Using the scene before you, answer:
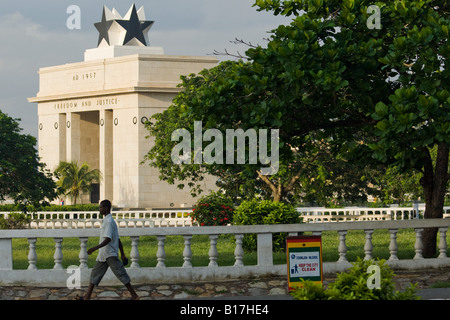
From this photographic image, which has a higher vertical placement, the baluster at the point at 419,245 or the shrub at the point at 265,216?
the shrub at the point at 265,216

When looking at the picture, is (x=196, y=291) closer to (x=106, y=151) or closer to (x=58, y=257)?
(x=58, y=257)

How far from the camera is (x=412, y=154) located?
564 inches

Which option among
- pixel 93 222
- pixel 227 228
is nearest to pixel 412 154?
pixel 227 228

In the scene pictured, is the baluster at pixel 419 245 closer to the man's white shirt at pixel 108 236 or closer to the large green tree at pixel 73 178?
the man's white shirt at pixel 108 236

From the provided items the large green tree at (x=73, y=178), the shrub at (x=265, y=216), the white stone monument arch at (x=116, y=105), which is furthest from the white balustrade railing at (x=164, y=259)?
the white stone monument arch at (x=116, y=105)

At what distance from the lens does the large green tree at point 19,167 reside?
3266 cm

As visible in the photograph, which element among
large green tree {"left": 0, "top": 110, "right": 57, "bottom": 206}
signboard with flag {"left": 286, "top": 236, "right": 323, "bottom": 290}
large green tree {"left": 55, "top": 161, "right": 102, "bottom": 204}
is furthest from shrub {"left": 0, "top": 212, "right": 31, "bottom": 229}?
signboard with flag {"left": 286, "top": 236, "right": 323, "bottom": 290}

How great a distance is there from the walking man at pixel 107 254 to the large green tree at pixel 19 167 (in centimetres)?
1971

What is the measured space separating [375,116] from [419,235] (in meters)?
3.17

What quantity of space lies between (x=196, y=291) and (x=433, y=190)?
5501 millimetres

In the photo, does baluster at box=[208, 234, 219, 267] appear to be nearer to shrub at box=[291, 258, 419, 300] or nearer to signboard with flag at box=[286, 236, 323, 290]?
signboard with flag at box=[286, 236, 323, 290]

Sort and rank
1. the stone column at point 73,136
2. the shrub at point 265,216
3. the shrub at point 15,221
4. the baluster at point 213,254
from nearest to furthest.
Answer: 1. the baluster at point 213,254
2. the shrub at point 265,216
3. the shrub at point 15,221
4. the stone column at point 73,136

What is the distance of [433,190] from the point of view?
1683 cm
